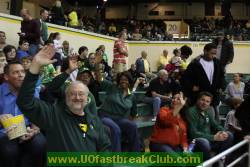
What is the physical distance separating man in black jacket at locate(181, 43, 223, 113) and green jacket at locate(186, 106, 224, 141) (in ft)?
1.27

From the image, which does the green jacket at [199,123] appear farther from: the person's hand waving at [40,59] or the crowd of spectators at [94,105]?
the person's hand waving at [40,59]

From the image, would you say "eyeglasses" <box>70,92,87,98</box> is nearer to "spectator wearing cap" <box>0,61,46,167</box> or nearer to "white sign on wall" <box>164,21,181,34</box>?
"spectator wearing cap" <box>0,61,46,167</box>

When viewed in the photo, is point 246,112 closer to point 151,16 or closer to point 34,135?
point 34,135

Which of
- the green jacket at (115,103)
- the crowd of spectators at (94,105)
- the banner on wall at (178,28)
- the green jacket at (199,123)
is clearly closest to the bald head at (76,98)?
the crowd of spectators at (94,105)

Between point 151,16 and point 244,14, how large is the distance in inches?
231

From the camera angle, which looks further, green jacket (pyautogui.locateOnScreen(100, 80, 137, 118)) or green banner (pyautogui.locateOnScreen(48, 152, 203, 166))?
green jacket (pyautogui.locateOnScreen(100, 80, 137, 118))

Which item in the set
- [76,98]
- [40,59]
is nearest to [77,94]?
[76,98]

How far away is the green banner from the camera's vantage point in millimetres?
3053

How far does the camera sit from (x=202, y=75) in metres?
5.79

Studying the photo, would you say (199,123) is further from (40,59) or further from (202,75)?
(40,59)

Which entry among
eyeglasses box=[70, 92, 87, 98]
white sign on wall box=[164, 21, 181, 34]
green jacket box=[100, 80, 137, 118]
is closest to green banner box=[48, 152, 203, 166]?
eyeglasses box=[70, 92, 87, 98]

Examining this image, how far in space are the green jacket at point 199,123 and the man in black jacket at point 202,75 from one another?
15.2 inches

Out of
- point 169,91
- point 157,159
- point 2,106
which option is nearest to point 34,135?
point 2,106

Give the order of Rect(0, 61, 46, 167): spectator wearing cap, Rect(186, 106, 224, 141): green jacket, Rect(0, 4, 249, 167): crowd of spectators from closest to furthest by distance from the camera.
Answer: Rect(0, 4, 249, 167): crowd of spectators
Rect(0, 61, 46, 167): spectator wearing cap
Rect(186, 106, 224, 141): green jacket
